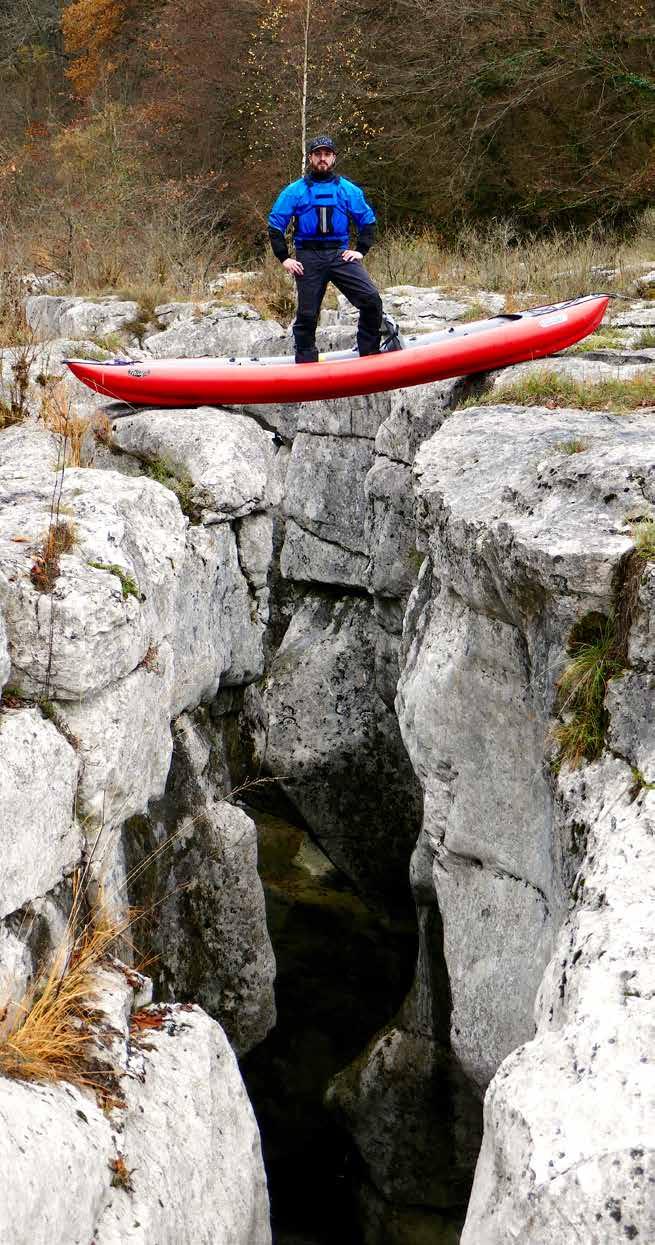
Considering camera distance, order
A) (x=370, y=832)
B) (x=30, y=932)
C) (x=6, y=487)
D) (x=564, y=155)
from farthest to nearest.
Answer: (x=564, y=155) < (x=370, y=832) < (x=6, y=487) < (x=30, y=932)

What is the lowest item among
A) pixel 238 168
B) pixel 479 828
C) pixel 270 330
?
pixel 479 828

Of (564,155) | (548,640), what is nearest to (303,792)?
(548,640)

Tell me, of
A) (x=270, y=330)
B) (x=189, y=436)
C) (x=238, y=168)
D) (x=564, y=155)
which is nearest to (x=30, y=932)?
(x=189, y=436)

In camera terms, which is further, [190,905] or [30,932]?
[190,905]

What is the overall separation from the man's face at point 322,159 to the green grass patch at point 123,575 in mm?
3559

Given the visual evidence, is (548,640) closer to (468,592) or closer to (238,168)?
(468,592)

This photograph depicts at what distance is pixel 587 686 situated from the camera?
3.92 m

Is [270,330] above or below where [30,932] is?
above

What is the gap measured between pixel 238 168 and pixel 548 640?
50.9 ft

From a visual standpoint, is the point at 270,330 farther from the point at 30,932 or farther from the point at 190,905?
the point at 30,932

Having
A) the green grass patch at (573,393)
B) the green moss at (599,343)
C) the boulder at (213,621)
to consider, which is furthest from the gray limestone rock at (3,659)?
the green moss at (599,343)

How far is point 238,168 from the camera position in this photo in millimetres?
17750

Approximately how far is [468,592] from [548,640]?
624mm

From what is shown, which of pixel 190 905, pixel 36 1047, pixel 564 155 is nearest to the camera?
pixel 36 1047
